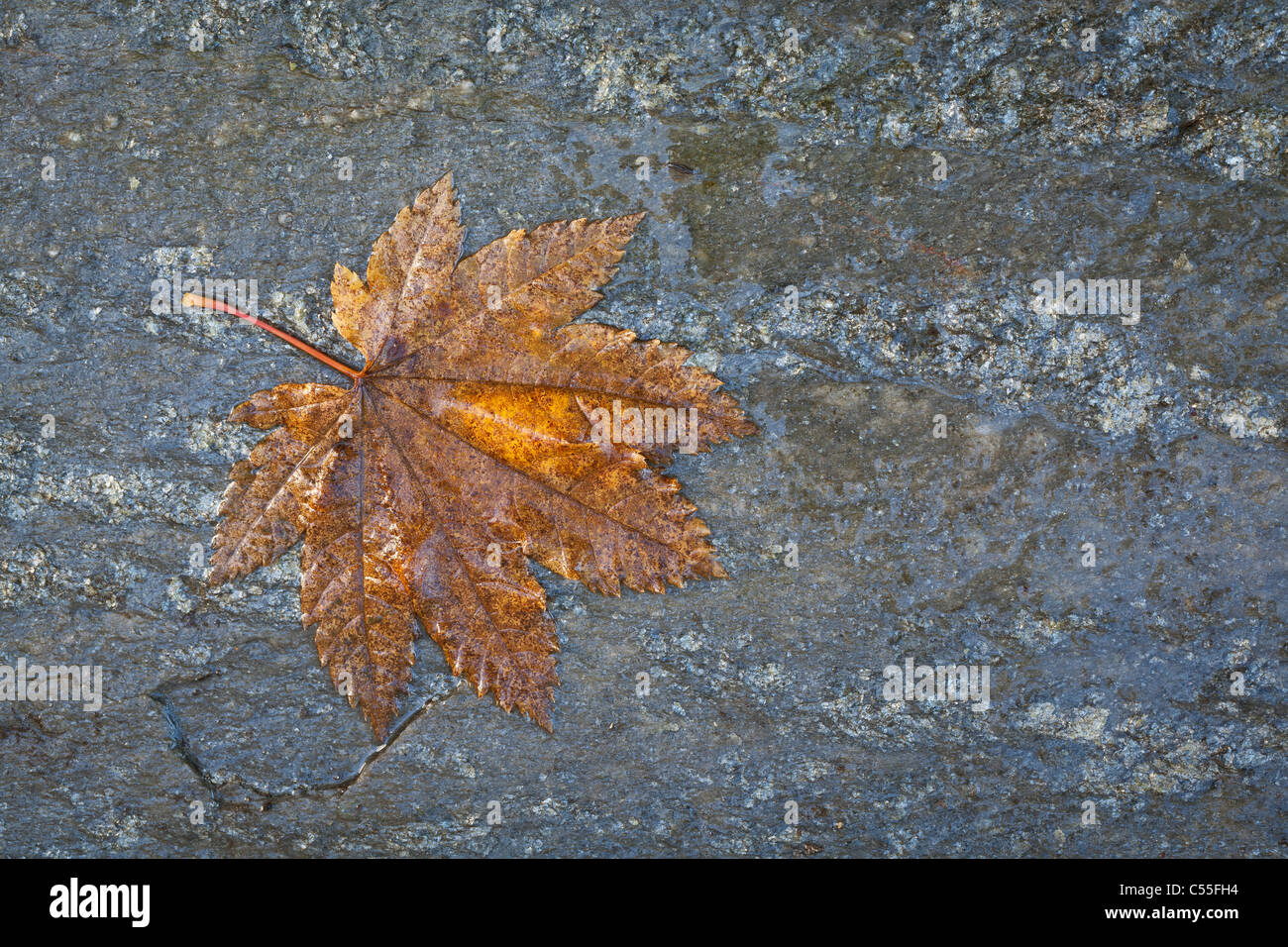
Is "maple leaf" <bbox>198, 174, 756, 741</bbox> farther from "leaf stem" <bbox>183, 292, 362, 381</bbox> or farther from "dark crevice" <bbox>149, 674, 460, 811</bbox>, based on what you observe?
"dark crevice" <bbox>149, 674, 460, 811</bbox>

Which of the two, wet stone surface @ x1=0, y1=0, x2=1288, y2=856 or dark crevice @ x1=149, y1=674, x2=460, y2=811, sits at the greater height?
wet stone surface @ x1=0, y1=0, x2=1288, y2=856

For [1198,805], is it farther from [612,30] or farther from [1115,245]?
[612,30]

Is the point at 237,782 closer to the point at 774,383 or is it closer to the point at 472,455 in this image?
the point at 472,455

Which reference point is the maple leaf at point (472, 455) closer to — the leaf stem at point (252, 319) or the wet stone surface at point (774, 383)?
the leaf stem at point (252, 319)

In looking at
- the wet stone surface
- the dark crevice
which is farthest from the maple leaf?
the dark crevice

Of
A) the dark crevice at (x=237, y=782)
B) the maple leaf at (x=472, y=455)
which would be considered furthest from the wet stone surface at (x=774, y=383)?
the maple leaf at (x=472, y=455)
